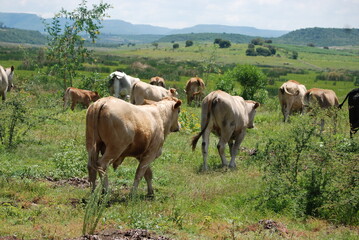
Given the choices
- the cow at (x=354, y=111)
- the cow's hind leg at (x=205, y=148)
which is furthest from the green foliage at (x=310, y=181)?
the cow at (x=354, y=111)

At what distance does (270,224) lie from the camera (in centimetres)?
772

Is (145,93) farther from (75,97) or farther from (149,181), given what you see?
(149,181)

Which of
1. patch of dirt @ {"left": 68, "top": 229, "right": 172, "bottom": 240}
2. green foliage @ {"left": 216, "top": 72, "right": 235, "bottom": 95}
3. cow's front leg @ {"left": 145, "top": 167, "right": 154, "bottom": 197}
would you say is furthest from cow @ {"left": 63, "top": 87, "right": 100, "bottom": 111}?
patch of dirt @ {"left": 68, "top": 229, "right": 172, "bottom": 240}

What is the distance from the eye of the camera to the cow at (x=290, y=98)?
2184 cm

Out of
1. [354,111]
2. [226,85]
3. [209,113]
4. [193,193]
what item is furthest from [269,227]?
[226,85]

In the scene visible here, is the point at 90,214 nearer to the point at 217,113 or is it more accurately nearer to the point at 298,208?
the point at 298,208

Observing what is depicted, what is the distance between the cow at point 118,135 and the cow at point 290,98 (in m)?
13.8

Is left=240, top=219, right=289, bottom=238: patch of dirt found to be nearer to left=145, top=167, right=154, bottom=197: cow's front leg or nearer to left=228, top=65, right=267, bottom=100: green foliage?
left=145, top=167, right=154, bottom=197: cow's front leg

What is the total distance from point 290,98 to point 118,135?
49.7 ft

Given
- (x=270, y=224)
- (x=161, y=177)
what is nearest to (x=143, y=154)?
(x=161, y=177)

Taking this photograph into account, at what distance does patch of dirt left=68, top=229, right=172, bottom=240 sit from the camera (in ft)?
19.6

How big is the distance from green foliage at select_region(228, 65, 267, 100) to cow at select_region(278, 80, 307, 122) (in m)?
5.44

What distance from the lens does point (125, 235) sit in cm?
623

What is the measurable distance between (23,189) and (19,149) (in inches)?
145
